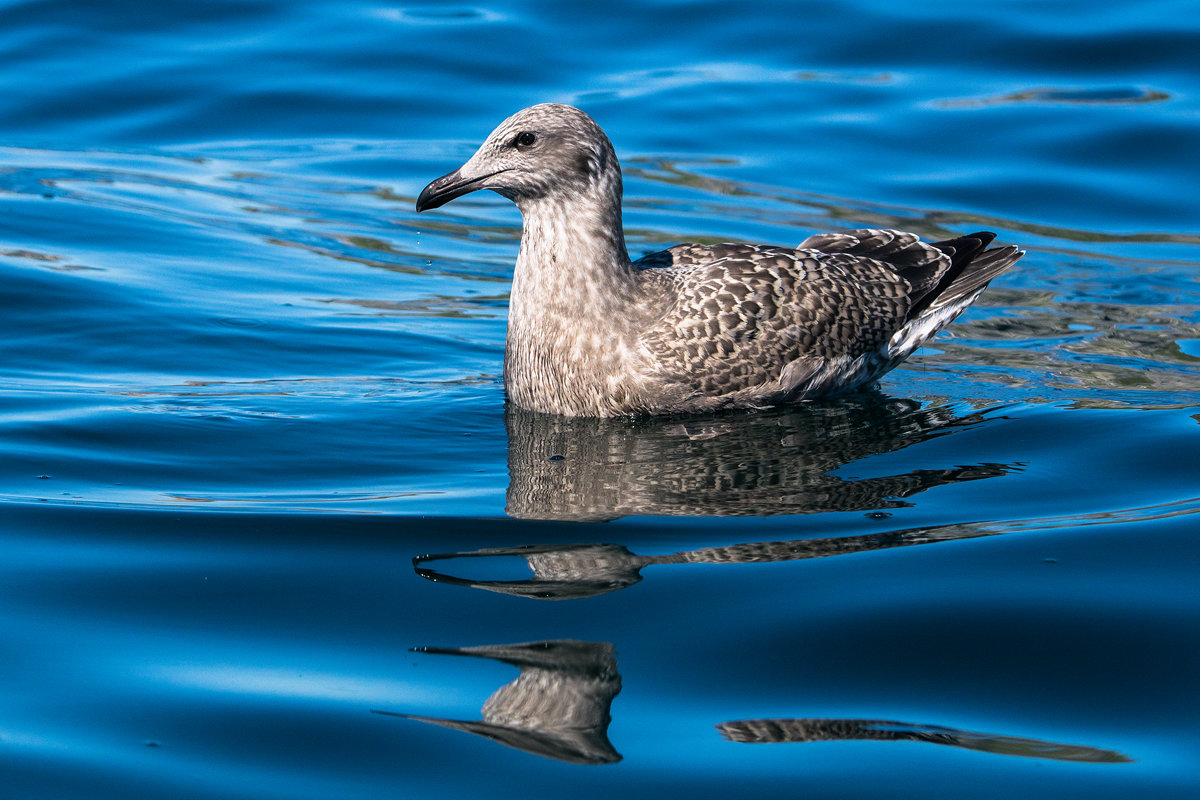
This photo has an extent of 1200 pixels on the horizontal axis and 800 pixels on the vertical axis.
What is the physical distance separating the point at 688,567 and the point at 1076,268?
5.63 meters

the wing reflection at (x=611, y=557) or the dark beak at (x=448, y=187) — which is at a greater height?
the dark beak at (x=448, y=187)

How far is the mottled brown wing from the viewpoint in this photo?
7137 mm

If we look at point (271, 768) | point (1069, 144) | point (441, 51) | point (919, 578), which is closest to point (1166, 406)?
point (919, 578)

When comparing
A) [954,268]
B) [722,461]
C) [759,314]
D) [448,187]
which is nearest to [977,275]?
[954,268]

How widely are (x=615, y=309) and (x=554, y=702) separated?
124 inches

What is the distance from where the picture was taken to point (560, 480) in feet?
20.1

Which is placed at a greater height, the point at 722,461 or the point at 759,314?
the point at 759,314

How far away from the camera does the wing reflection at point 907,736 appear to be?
4070 millimetres

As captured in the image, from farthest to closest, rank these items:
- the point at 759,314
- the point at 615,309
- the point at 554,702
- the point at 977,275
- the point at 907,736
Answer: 1. the point at 977,275
2. the point at 759,314
3. the point at 615,309
4. the point at 554,702
5. the point at 907,736

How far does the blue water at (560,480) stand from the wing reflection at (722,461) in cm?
3

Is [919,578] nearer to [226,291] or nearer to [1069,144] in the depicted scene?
[226,291]

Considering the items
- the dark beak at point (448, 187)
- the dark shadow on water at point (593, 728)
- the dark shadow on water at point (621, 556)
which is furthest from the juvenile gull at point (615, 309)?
the dark shadow on water at point (593, 728)

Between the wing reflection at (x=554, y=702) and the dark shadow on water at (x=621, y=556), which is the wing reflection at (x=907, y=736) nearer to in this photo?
the wing reflection at (x=554, y=702)

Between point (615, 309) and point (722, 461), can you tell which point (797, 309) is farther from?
point (722, 461)
